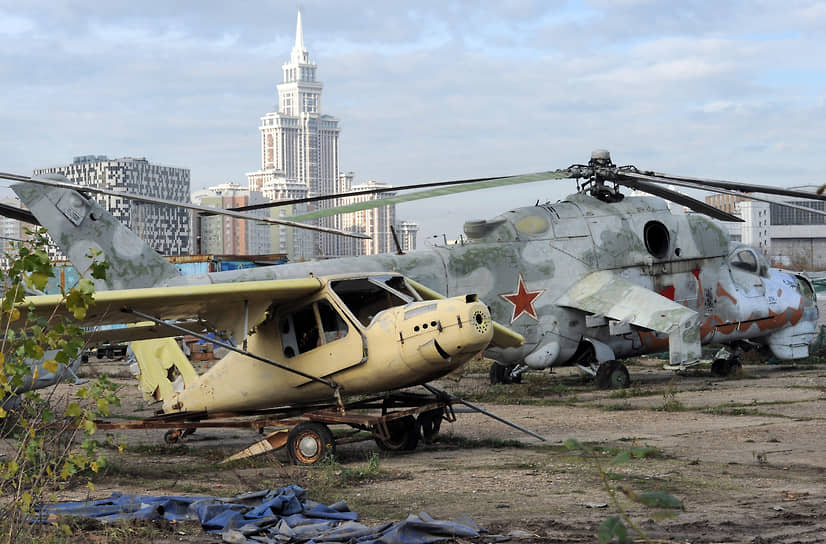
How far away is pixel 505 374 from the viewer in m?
21.9

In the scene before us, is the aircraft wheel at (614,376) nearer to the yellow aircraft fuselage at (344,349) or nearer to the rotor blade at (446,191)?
the rotor blade at (446,191)

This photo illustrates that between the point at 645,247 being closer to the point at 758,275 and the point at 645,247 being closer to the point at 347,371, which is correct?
the point at 758,275

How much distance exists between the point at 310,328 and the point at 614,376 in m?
9.30

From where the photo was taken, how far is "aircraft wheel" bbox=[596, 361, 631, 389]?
2006 cm

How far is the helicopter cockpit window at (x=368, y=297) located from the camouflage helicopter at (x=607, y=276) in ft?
12.4

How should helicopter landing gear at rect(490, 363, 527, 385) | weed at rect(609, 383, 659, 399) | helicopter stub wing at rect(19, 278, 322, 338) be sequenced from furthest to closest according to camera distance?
helicopter landing gear at rect(490, 363, 527, 385) → weed at rect(609, 383, 659, 399) → helicopter stub wing at rect(19, 278, 322, 338)

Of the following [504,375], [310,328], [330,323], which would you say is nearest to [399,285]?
[330,323]

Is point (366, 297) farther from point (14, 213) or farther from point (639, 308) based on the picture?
point (639, 308)

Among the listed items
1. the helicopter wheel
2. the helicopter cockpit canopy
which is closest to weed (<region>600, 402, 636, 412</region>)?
the helicopter wheel

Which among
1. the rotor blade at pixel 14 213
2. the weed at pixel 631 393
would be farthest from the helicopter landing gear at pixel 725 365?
the rotor blade at pixel 14 213

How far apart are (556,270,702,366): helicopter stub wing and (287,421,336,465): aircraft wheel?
8.57 m

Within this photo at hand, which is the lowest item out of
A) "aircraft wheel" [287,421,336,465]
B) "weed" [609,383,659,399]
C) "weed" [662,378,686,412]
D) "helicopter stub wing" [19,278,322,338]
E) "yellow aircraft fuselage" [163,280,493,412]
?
"weed" [609,383,659,399]

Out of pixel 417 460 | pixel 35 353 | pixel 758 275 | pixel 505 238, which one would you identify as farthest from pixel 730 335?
pixel 35 353

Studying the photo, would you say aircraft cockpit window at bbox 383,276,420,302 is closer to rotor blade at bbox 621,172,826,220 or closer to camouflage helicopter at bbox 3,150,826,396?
camouflage helicopter at bbox 3,150,826,396
